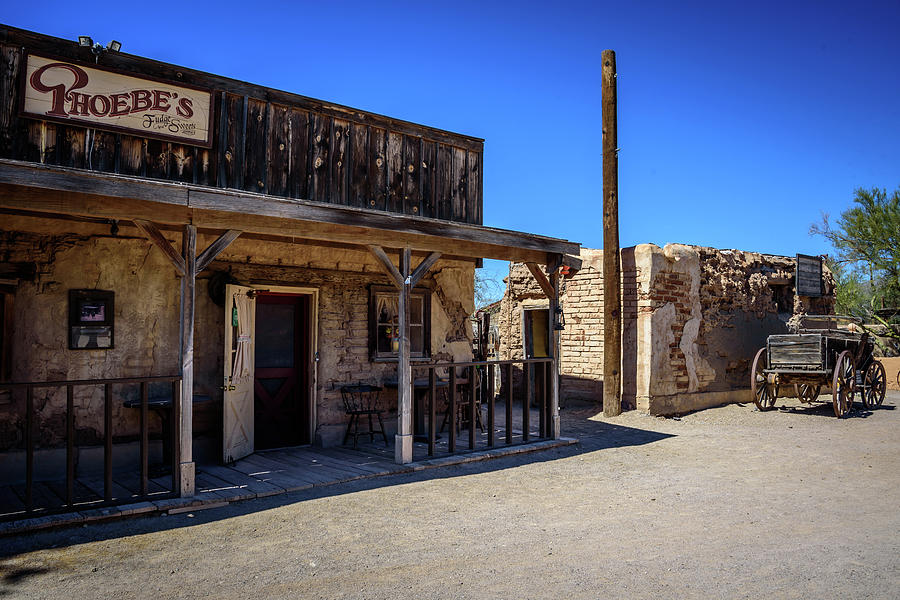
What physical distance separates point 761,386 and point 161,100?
1170 cm

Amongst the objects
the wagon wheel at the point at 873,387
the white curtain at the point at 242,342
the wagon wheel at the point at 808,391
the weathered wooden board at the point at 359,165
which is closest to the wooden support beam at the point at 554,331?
the weathered wooden board at the point at 359,165

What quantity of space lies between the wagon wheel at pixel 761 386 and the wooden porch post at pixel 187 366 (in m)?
10.5

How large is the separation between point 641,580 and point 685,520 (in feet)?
5.39

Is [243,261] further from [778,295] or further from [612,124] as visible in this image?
[778,295]

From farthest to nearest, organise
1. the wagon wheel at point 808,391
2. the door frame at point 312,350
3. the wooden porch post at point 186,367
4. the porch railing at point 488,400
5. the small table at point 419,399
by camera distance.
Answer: the wagon wheel at point 808,391 → the small table at point 419,399 → the door frame at point 312,350 → the porch railing at point 488,400 → the wooden porch post at point 186,367

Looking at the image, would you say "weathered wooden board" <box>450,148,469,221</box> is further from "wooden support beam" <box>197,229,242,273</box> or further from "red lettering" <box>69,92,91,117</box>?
"red lettering" <box>69,92,91,117</box>

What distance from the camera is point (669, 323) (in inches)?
482

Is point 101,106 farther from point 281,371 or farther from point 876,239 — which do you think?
point 876,239

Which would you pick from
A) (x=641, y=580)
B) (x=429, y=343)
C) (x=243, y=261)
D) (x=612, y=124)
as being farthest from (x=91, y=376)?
(x=612, y=124)

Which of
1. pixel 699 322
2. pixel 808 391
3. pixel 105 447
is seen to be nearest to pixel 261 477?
pixel 105 447

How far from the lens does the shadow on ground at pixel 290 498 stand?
4.78 m

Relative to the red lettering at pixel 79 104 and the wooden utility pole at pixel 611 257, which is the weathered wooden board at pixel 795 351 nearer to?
the wooden utility pole at pixel 611 257

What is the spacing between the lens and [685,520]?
5.41 meters

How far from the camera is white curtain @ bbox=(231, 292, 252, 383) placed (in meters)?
7.61
